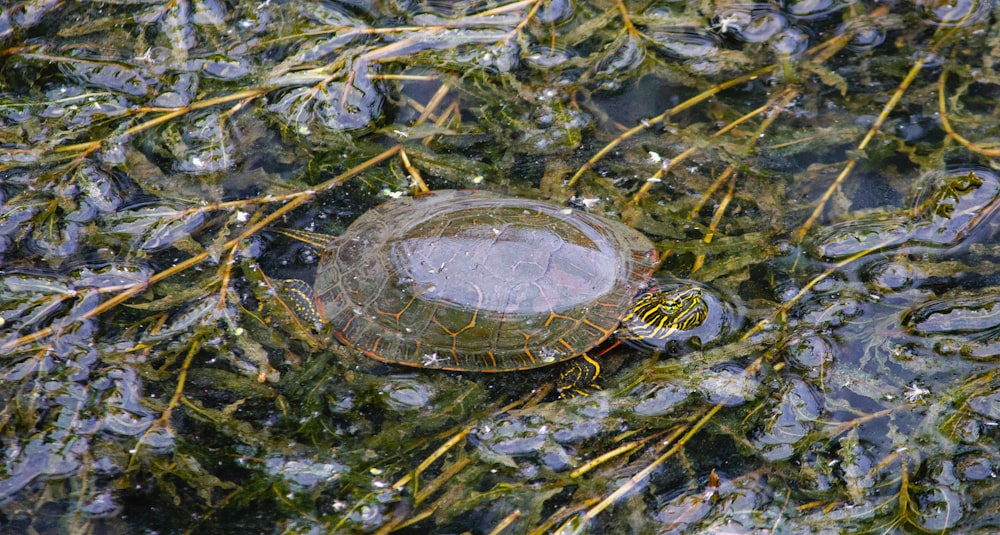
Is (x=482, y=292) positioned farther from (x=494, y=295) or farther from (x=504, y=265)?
(x=504, y=265)

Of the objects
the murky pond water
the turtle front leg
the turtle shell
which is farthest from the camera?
the turtle front leg

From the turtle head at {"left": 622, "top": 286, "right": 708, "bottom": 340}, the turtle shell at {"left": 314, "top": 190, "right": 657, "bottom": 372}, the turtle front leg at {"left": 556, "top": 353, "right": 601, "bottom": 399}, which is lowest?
the turtle front leg at {"left": 556, "top": 353, "right": 601, "bottom": 399}

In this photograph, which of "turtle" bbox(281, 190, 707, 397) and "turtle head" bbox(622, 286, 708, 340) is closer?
"turtle" bbox(281, 190, 707, 397)

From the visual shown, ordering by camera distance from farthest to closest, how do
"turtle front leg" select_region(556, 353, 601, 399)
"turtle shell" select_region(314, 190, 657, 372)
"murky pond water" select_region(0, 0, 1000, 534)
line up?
"turtle front leg" select_region(556, 353, 601, 399) < "turtle shell" select_region(314, 190, 657, 372) < "murky pond water" select_region(0, 0, 1000, 534)

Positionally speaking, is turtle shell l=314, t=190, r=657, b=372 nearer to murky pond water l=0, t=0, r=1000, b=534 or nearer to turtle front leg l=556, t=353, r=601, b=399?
murky pond water l=0, t=0, r=1000, b=534

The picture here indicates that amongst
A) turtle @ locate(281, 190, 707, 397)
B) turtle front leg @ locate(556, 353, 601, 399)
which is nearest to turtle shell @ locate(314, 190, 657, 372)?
turtle @ locate(281, 190, 707, 397)

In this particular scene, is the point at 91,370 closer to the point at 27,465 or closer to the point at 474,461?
the point at 27,465

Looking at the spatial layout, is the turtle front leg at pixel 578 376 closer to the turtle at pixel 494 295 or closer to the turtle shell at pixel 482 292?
the turtle at pixel 494 295

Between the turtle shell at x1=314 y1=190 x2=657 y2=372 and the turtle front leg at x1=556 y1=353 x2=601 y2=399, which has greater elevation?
the turtle shell at x1=314 y1=190 x2=657 y2=372

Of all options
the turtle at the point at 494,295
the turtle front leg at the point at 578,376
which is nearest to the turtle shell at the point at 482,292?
the turtle at the point at 494,295
